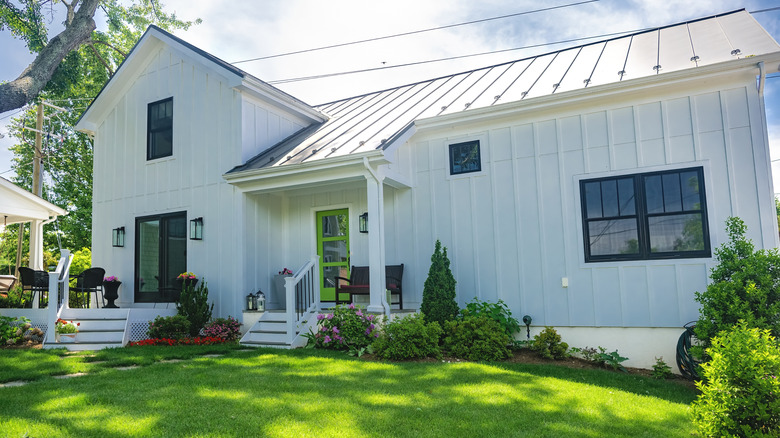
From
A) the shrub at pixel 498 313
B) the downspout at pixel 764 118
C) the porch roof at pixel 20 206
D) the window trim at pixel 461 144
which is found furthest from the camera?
the porch roof at pixel 20 206

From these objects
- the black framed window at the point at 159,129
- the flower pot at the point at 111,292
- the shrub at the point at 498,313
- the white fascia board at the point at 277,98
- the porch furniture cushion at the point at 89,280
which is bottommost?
the shrub at the point at 498,313

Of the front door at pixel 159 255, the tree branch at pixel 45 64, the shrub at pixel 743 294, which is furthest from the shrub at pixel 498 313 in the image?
the tree branch at pixel 45 64

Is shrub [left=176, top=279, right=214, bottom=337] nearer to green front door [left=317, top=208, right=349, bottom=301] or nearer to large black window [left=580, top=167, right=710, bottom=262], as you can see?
green front door [left=317, top=208, right=349, bottom=301]

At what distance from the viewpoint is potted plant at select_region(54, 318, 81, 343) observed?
27.5 ft

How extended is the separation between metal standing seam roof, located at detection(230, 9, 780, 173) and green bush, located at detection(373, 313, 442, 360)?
2.83 meters

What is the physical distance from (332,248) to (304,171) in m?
1.98

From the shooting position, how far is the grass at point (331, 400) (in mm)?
3930

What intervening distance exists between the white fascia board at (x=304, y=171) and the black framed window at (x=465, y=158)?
1.43 metres

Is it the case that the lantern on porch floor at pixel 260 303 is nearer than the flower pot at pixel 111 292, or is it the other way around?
the lantern on porch floor at pixel 260 303

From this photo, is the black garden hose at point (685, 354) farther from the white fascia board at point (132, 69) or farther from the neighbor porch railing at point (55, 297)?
the neighbor porch railing at point (55, 297)

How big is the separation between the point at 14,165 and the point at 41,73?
19610 millimetres

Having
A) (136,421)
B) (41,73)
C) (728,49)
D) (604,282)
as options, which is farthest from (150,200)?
(728,49)

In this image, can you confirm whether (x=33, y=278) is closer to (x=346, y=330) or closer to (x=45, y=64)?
(x=45, y=64)

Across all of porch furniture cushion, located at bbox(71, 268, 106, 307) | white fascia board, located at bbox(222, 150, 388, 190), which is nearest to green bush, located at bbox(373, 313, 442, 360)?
white fascia board, located at bbox(222, 150, 388, 190)
